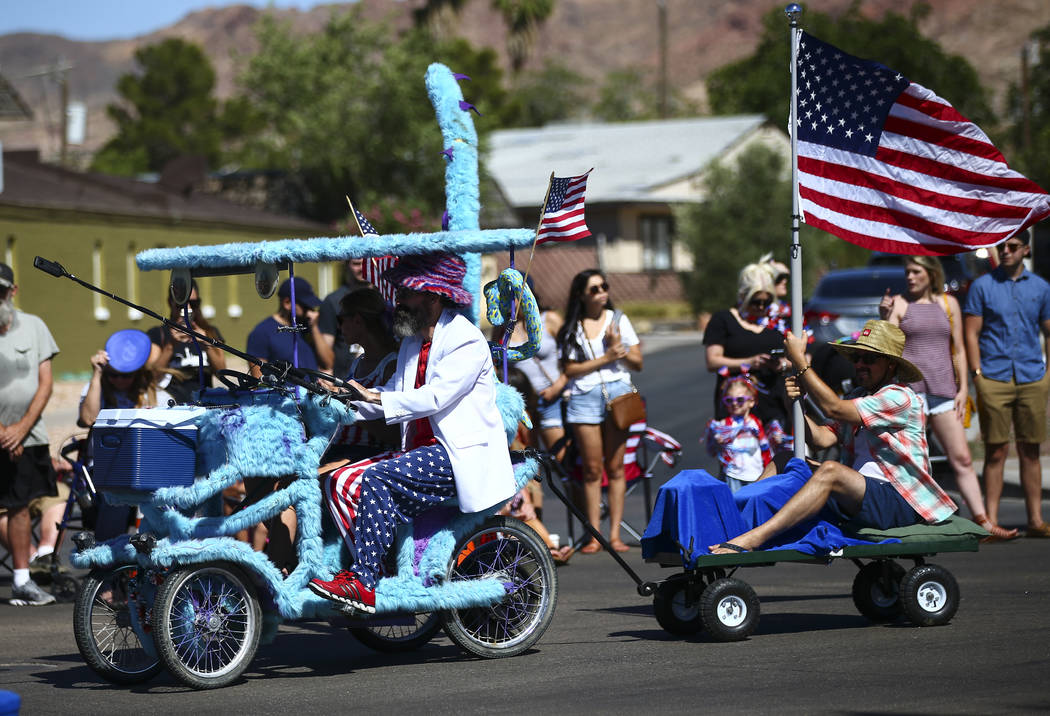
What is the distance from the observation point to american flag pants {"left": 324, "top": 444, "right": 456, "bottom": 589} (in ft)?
24.2

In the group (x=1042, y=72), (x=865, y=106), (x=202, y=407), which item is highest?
Result: (x=1042, y=72)

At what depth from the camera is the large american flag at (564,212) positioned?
8.18 meters

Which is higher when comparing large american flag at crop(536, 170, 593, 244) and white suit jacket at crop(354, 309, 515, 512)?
large american flag at crop(536, 170, 593, 244)

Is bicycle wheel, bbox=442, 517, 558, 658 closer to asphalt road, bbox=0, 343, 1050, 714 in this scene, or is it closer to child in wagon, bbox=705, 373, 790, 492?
asphalt road, bbox=0, 343, 1050, 714

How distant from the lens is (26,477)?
396 inches

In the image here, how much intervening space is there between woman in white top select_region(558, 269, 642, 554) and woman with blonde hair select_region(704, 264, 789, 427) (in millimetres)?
651

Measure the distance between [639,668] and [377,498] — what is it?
58.5 inches

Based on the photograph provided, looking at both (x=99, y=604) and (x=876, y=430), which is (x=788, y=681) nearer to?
(x=876, y=430)

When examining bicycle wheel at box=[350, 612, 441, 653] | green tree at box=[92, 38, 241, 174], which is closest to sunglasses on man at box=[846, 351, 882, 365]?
bicycle wheel at box=[350, 612, 441, 653]

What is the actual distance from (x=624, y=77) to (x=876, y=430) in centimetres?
10401

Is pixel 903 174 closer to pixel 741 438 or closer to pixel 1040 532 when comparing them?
pixel 741 438

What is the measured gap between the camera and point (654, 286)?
55969mm

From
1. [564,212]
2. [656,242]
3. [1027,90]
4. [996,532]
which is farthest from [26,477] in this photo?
[1027,90]

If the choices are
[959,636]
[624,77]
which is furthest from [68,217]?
[624,77]
